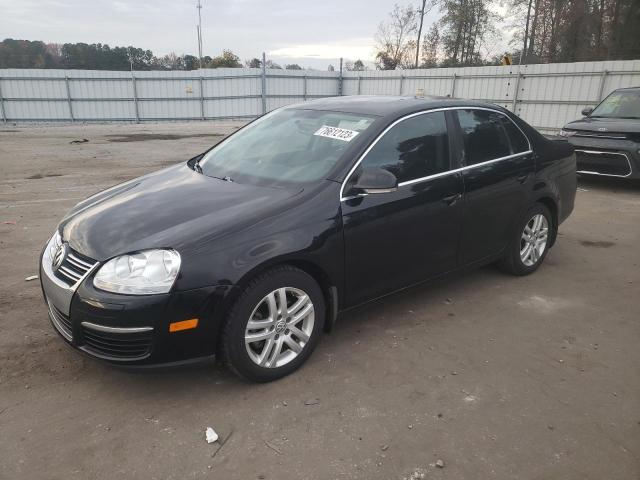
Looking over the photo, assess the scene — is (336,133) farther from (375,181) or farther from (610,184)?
(610,184)

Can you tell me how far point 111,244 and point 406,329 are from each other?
2.12 meters

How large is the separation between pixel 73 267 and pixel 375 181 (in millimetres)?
1823

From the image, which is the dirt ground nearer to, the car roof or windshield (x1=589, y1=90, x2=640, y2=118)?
the car roof

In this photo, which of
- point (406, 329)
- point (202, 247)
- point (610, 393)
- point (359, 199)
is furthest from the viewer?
point (406, 329)

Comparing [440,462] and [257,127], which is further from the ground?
[257,127]

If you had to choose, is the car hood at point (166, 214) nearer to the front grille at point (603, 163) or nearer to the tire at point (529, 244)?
the tire at point (529, 244)

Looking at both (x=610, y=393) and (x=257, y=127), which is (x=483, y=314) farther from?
(x=257, y=127)

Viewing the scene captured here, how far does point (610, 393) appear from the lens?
2.99 meters

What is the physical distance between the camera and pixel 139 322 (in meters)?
2.55

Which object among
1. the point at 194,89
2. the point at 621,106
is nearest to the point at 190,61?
the point at 194,89

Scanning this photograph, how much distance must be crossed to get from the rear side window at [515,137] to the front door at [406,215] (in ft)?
2.89

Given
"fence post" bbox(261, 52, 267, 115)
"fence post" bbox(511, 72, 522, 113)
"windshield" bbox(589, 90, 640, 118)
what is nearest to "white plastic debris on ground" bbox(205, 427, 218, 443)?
"windshield" bbox(589, 90, 640, 118)

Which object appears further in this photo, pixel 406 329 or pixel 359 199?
pixel 406 329

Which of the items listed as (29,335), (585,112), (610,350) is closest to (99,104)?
(585,112)
